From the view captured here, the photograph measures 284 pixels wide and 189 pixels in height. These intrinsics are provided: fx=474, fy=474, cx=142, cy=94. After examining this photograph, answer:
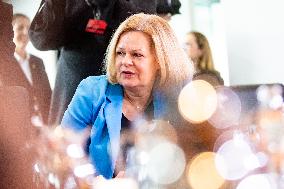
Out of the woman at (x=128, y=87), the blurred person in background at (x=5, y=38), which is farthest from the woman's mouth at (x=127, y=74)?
the blurred person in background at (x=5, y=38)

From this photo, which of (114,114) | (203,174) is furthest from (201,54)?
(203,174)

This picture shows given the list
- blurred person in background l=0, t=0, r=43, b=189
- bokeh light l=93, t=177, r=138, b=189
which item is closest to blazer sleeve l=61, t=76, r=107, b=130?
blurred person in background l=0, t=0, r=43, b=189

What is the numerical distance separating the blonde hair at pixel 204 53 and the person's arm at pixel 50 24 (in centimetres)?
67

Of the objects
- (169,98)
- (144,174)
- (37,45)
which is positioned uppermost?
(37,45)

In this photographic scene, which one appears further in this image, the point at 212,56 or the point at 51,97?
the point at 212,56

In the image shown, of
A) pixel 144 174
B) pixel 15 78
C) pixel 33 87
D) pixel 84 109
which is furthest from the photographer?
pixel 33 87

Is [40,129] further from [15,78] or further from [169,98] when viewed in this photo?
[169,98]

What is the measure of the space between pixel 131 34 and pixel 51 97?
1.60 ft

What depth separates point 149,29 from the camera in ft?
3.98

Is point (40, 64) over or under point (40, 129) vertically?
over

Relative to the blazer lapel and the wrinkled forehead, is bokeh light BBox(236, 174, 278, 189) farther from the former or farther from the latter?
the wrinkled forehead

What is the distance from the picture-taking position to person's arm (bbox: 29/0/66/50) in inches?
55.9

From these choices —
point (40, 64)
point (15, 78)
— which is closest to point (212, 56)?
point (40, 64)

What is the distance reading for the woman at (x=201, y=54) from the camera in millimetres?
1868
